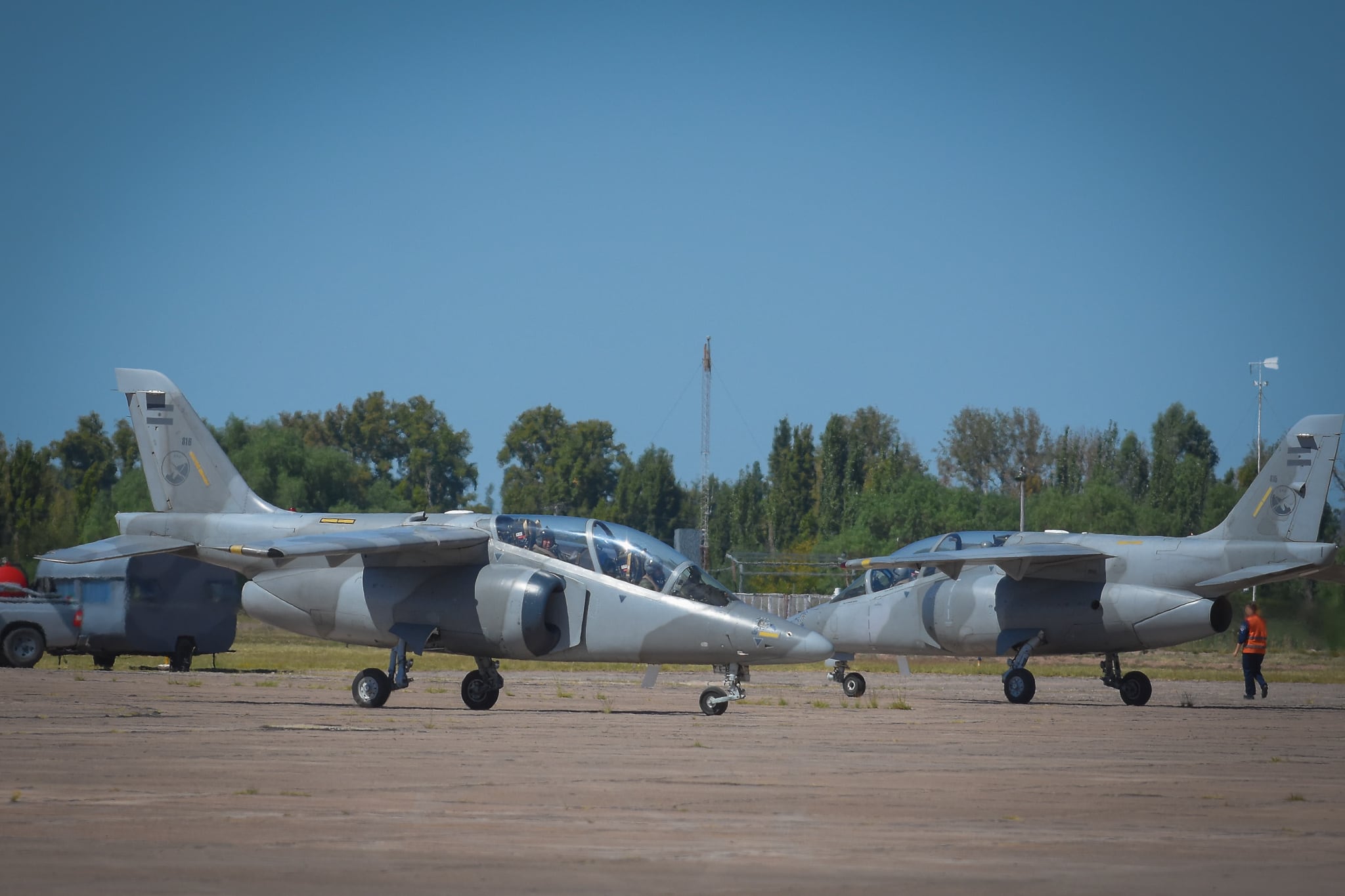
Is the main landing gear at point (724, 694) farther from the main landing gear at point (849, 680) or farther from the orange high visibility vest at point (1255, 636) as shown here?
the orange high visibility vest at point (1255, 636)

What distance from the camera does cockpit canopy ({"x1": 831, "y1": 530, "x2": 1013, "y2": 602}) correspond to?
26578 mm

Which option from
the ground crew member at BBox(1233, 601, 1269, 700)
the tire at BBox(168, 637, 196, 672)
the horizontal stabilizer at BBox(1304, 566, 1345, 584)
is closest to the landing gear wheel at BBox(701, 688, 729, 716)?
the horizontal stabilizer at BBox(1304, 566, 1345, 584)

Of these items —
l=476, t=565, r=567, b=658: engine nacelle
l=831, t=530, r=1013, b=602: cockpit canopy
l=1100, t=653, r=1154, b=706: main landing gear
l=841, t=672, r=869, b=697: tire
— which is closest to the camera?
l=476, t=565, r=567, b=658: engine nacelle

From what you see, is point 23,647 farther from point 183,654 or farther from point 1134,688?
point 1134,688

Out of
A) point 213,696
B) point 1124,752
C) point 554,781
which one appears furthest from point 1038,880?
point 213,696

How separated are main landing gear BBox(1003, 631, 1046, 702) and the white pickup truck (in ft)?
60.3

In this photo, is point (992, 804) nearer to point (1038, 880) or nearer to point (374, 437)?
point (1038, 880)

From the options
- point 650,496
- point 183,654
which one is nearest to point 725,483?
point 650,496

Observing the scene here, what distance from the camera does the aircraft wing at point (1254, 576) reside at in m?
24.6

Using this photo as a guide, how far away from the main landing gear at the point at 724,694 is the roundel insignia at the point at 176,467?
9394 mm

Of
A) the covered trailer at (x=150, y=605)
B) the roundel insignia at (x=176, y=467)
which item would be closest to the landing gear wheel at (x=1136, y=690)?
the roundel insignia at (x=176, y=467)

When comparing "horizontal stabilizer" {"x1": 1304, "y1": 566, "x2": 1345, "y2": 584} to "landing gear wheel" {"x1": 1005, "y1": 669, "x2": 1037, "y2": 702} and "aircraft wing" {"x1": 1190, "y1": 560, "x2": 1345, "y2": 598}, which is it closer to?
"aircraft wing" {"x1": 1190, "y1": 560, "x2": 1345, "y2": 598}

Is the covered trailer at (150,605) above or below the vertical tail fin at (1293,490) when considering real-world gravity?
below

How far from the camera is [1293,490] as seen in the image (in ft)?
83.5
